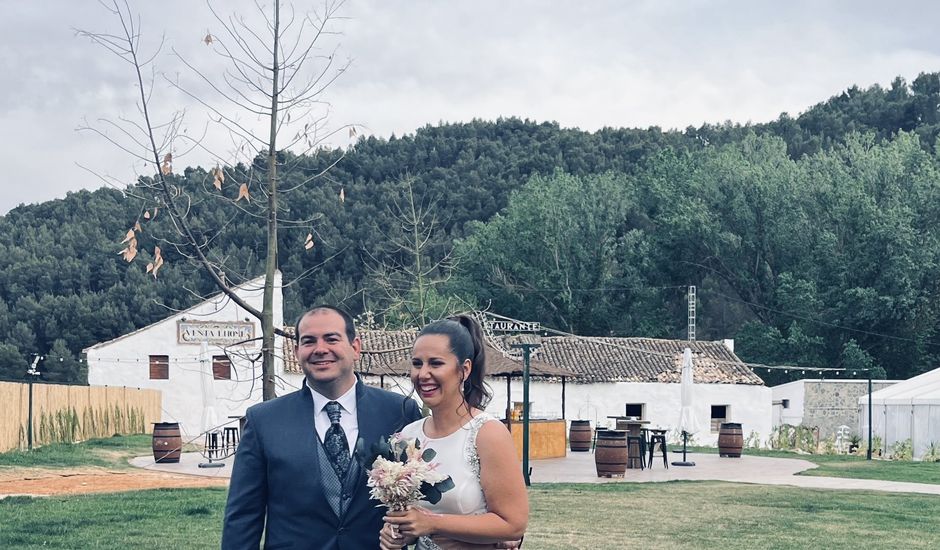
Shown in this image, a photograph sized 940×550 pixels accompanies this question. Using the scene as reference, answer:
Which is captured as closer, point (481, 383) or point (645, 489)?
point (481, 383)

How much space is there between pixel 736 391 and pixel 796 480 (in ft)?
69.4

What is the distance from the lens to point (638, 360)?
1619 inches

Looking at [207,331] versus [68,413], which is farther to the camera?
[207,331]

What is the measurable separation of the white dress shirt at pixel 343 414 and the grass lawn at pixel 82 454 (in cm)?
1713

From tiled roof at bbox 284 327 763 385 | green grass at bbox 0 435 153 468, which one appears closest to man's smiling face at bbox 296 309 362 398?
green grass at bbox 0 435 153 468

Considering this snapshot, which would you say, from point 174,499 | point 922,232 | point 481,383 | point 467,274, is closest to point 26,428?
point 174,499

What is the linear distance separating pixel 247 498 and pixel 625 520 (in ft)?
31.6

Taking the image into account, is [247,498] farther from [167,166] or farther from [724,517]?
[724,517]

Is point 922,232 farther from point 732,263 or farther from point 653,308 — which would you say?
point 653,308

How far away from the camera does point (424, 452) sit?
3.55m

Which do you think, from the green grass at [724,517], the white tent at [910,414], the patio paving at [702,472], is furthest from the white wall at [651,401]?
the green grass at [724,517]

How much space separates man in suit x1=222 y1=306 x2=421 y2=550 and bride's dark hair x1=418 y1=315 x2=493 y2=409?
8.4 inches

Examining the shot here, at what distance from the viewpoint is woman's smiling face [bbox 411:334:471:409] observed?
3.66m

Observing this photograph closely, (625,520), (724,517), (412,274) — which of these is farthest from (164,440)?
(724,517)
